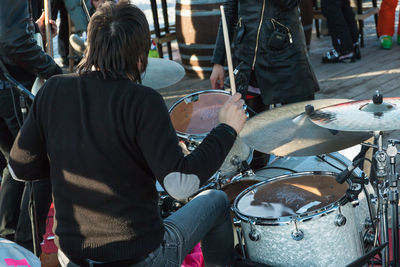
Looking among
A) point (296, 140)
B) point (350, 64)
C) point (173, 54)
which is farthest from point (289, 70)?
point (173, 54)

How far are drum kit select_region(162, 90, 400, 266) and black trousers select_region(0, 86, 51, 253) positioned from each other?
2.82 ft

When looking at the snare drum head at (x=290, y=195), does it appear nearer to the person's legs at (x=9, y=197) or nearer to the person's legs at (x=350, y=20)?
the person's legs at (x=9, y=197)

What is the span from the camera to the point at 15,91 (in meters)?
2.73

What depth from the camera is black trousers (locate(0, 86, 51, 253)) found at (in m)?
2.77

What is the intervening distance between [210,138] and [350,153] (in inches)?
55.5

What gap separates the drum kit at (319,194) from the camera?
198 cm

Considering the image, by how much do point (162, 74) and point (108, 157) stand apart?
4.42 feet

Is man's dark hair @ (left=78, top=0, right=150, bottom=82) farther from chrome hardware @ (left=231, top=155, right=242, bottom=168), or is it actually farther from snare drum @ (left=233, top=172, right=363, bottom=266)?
chrome hardware @ (left=231, top=155, right=242, bottom=168)

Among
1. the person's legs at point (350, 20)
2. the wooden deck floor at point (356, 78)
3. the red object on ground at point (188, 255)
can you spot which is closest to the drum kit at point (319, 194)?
the red object on ground at point (188, 255)

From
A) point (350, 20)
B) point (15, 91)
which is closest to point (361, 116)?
point (15, 91)

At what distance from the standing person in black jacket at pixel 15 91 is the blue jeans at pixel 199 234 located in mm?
988

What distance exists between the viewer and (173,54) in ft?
23.3

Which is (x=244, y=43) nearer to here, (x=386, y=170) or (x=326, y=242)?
(x=386, y=170)

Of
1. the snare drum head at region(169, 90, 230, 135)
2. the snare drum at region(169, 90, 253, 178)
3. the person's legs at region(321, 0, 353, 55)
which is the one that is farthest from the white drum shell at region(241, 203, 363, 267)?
the person's legs at region(321, 0, 353, 55)
